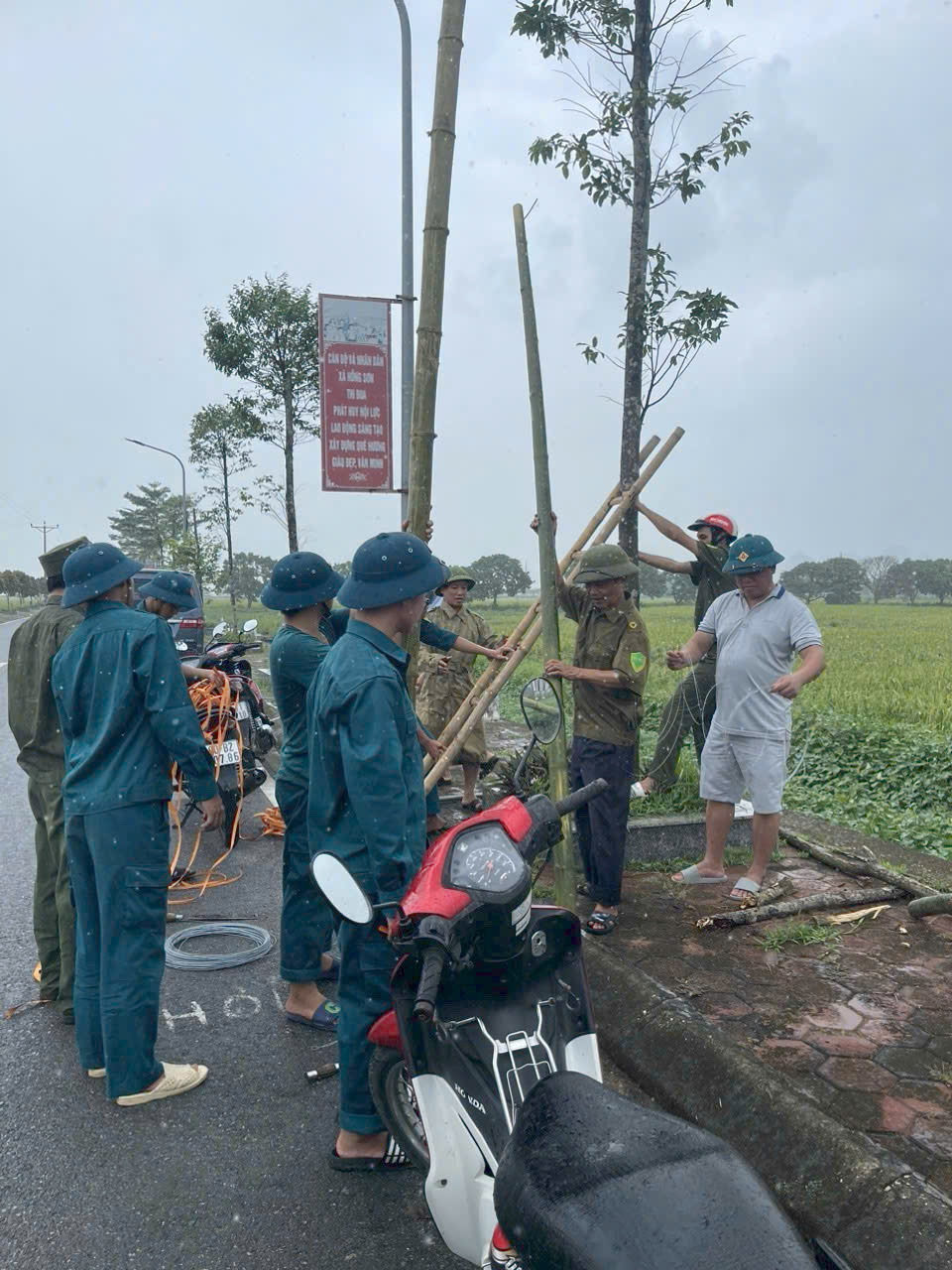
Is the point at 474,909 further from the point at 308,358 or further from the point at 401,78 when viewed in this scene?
the point at 308,358

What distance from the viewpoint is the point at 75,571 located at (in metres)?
3.31

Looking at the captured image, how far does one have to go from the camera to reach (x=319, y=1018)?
147 inches

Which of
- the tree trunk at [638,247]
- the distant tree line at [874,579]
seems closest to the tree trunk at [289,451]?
the tree trunk at [638,247]

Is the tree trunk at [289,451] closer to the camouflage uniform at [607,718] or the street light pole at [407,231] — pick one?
the street light pole at [407,231]

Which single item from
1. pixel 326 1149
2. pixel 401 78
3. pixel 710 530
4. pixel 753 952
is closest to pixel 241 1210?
pixel 326 1149

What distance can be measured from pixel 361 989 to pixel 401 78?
789 cm

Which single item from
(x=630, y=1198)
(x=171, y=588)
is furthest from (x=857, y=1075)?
(x=171, y=588)

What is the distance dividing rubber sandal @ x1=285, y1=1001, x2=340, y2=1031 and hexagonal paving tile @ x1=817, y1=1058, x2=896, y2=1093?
5.84 feet

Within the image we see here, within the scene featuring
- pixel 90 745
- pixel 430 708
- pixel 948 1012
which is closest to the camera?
pixel 90 745

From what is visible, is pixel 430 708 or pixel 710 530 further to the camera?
pixel 430 708

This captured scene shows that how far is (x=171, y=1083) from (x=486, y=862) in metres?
1.82

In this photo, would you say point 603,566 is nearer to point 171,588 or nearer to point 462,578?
point 171,588

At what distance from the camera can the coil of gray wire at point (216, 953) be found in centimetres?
434

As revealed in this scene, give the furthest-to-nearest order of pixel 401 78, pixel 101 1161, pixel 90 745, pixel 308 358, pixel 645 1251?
pixel 308 358, pixel 401 78, pixel 90 745, pixel 101 1161, pixel 645 1251
